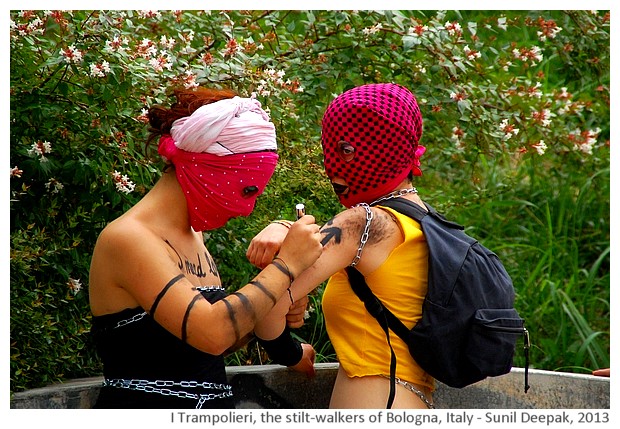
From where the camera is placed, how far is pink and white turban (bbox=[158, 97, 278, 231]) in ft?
8.29

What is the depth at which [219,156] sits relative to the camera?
254 cm

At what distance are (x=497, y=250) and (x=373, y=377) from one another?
11.3ft

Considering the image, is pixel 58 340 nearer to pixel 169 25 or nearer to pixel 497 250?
pixel 169 25

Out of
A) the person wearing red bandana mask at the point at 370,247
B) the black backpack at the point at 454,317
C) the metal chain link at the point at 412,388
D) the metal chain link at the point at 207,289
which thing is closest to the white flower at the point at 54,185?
the metal chain link at the point at 207,289

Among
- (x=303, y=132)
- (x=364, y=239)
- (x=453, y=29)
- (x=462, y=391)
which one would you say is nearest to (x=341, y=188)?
(x=364, y=239)

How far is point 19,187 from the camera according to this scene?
3.15 meters

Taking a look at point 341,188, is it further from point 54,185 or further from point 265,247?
point 54,185

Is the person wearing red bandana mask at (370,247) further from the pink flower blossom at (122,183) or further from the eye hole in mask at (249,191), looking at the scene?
the pink flower blossom at (122,183)

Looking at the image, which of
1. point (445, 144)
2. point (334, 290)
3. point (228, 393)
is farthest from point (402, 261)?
point (445, 144)

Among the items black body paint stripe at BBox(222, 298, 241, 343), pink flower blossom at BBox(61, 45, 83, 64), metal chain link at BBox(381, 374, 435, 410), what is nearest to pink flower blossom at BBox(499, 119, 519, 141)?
metal chain link at BBox(381, 374, 435, 410)

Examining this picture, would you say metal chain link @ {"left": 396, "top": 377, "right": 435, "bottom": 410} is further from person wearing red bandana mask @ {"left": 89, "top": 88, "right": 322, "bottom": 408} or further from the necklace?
the necklace

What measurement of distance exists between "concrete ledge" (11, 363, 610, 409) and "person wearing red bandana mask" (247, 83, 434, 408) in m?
0.54

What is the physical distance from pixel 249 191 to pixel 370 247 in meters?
0.40

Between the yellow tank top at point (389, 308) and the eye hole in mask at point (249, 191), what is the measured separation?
37 centimetres
